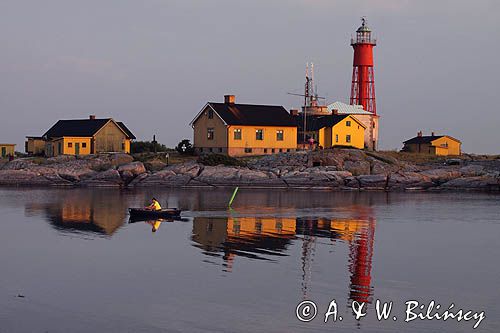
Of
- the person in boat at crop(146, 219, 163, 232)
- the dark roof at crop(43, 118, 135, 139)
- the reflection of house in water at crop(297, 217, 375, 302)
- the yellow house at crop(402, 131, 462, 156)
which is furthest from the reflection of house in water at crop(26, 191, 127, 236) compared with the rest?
the yellow house at crop(402, 131, 462, 156)

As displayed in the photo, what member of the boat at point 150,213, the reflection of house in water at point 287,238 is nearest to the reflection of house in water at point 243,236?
the reflection of house in water at point 287,238

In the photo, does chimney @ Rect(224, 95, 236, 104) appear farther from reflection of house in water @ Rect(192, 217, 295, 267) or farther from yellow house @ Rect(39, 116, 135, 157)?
reflection of house in water @ Rect(192, 217, 295, 267)

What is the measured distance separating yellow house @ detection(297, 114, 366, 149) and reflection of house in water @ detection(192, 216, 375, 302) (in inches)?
1593

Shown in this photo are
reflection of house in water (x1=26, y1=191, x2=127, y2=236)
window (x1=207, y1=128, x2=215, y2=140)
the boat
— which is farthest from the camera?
window (x1=207, y1=128, x2=215, y2=140)

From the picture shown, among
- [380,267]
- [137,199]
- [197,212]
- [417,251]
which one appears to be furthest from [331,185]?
[380,267]

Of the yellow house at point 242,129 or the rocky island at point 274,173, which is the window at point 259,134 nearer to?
the yellow house at point 242,129

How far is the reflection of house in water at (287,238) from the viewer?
28250 millimetres

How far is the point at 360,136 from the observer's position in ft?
294

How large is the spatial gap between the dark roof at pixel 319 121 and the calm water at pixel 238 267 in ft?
116

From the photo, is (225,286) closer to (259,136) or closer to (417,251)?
(417,251)

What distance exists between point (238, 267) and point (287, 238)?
8.69 metres

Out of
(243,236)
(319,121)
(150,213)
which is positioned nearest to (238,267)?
(243,236)

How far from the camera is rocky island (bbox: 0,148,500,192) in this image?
241 ft

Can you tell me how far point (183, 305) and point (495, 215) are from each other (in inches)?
1281
